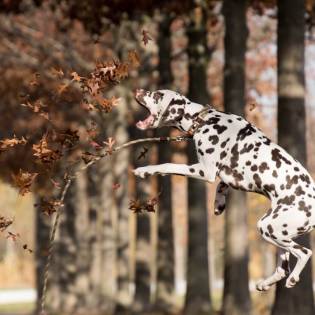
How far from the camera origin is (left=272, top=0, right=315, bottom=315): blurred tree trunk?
666 inches

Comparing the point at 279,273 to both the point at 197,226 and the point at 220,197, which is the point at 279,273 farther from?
the point at 197,226

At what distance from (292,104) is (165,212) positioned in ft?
38.6

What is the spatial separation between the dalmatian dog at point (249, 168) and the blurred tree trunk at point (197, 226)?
15.0 metres

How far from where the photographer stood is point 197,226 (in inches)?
984

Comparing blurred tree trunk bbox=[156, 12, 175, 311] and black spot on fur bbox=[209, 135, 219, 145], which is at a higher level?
blurred tree trunk bbox=[156, 12, 175, 311]

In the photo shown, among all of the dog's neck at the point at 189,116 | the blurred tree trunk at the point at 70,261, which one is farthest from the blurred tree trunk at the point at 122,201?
the dog's neck at the point at 189,116

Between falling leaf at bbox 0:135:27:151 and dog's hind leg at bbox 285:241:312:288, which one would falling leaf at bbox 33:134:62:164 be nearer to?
falling leaf at bbox 0:135:27:151

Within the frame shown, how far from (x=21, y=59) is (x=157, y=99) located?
2427 cm

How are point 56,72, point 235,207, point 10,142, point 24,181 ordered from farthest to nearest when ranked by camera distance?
1. point 235,207
2. point 10,142
3. point 56,72
4. point 24,181

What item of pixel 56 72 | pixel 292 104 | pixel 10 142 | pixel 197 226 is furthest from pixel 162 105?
pixel 197 226

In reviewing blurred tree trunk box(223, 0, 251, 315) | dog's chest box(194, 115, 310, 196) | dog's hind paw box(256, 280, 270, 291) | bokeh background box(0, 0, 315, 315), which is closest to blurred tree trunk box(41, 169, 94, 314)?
bokeh background box(0, 0, 315, 315)

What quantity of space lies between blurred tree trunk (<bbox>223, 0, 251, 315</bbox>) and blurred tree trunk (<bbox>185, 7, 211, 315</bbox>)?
10.8 feet

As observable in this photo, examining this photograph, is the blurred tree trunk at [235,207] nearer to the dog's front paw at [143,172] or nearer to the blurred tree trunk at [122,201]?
the blurred tree trunk at [122,201]

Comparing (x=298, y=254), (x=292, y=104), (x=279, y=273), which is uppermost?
(x=292, y=104)
